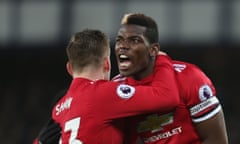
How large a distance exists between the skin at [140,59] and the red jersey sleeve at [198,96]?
5cm

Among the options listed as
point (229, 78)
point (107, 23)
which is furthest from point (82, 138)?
point (229, 78)

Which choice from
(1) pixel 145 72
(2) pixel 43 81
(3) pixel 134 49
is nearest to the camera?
(3) pixel 134 49

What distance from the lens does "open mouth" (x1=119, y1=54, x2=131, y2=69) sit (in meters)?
5.49

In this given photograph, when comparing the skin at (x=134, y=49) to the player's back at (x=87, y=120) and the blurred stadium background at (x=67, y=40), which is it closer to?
the player's back at (x=87, y=120)

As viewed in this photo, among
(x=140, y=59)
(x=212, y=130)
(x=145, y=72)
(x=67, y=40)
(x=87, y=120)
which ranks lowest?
(x=67, y=40)

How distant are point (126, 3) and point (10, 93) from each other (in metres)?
4.57

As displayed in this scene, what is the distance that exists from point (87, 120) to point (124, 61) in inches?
21.4

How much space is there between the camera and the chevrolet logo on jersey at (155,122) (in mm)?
5512

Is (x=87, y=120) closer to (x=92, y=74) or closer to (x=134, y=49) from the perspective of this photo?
(x=92, y=74)

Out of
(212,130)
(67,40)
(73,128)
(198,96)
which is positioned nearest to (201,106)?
(198,96)

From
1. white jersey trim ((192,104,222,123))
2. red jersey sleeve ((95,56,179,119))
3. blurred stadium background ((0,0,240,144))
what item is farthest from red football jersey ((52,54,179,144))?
blurred stadium background ((0,0,240,144))

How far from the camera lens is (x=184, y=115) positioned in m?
5.51

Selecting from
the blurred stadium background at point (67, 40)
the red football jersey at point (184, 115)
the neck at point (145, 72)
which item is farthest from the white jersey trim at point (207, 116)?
the blurred stadium background at point (67, 40)

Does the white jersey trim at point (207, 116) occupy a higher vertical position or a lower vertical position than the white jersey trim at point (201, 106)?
lower
